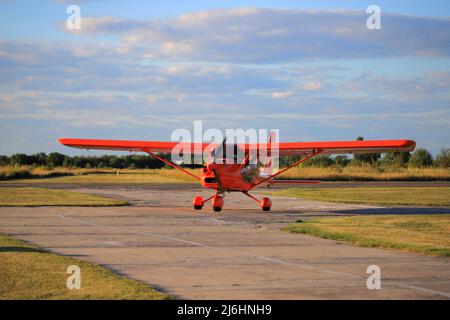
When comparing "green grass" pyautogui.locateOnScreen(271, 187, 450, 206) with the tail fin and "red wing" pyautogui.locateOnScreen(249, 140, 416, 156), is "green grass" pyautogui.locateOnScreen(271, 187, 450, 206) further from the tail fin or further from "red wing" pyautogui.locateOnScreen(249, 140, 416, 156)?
"red wing" pyautogui.locateOnScreen(249, 140, 416, 156)

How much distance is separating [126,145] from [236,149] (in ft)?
16.0

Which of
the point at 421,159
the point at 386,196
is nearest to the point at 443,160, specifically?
the point at 421,159

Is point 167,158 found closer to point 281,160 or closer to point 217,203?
point 281,160

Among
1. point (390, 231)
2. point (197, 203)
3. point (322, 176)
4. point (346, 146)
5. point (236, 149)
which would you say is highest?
point (346, 146)

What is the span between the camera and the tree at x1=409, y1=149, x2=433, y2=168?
74000 mm

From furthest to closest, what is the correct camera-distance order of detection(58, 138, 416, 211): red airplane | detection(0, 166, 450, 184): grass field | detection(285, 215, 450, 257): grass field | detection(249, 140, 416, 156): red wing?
detection(0, 166, 450, 184): grass field, detection(58, 138, 416, 211): red airplane, detection(249, 140, 416, 156): red wing, detection(285, 215, 450, 257): grass field

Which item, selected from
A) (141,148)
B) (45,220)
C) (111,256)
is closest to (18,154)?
(141,148)

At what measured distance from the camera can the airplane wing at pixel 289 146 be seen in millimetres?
24125

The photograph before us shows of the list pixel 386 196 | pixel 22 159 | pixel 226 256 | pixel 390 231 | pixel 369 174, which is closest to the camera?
pixel 226 256

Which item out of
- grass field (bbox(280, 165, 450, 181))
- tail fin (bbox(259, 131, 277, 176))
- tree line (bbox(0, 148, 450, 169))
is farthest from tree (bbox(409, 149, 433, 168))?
tail fin (bbox(259, 131, 277, 176))

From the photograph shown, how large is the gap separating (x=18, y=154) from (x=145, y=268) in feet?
301

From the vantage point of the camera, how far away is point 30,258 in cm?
1203

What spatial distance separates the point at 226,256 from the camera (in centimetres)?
1296
